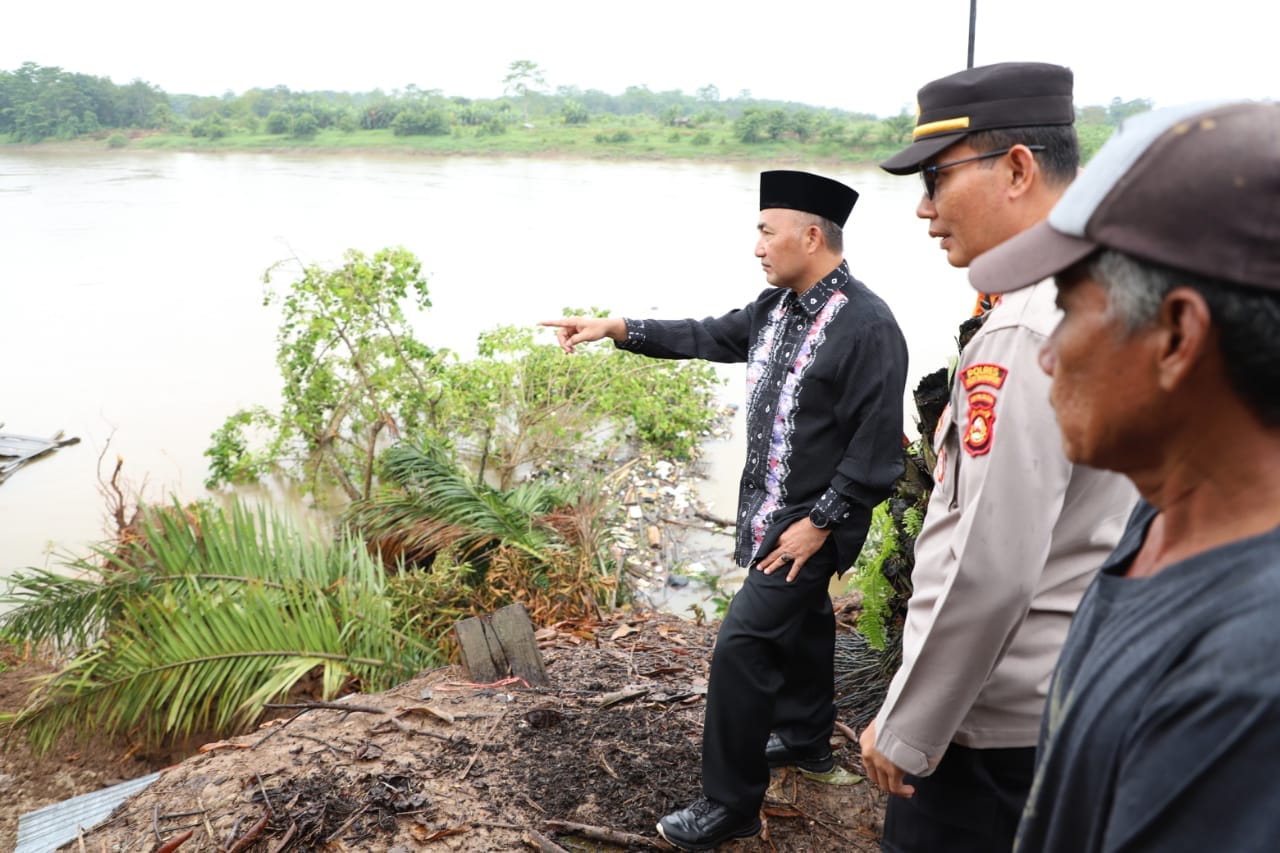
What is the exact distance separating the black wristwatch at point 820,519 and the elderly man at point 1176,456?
1589 mm

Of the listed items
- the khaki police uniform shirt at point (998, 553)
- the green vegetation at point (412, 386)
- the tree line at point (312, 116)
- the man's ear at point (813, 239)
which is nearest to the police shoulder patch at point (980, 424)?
the khaki police uniform shirt at point (998, 553)

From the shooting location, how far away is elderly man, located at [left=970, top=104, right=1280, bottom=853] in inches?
32.0

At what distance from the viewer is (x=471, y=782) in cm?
298

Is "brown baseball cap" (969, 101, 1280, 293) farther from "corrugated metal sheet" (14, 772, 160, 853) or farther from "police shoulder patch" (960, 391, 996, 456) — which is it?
"corrugated metal sheet" (14, 772, 160, 853)

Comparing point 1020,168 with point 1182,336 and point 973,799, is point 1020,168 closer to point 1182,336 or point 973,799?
point 1182,336

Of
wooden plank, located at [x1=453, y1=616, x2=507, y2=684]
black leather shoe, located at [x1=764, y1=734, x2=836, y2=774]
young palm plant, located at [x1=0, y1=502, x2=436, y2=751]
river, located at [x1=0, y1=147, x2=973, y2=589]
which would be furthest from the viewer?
river, located at [x1=0, y1=147, x2=973, y2=589]

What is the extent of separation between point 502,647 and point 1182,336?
3.15 meters

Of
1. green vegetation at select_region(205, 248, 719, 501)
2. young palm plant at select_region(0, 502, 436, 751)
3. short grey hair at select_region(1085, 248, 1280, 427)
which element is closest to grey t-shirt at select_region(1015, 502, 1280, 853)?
short grey hair at select_region(1085, 248, 1280, 427)

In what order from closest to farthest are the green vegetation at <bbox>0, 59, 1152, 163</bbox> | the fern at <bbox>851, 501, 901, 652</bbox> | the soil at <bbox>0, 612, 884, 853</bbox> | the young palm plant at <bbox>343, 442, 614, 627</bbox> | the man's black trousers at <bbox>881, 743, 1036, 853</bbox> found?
the man's black trousers at <bbox>881, 743, 1036, 853</bbox> < the soil at <bbox>0, 612, 884, 853</bbox> < the fern at <bbox>851, 501, 901, 652</bbox> < the young palm plant at <bbox>343, 442, 614, 627</bbox> < the green vegetation at <bbox>0, 59, 1152, 163</bbox>

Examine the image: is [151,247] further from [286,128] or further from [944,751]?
[944,751]

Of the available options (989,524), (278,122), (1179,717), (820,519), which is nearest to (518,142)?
(278,122)

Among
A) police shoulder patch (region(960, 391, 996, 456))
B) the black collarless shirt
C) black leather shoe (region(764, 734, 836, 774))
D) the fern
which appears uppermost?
police shoulder patch (region(960, 391, 996, 456))

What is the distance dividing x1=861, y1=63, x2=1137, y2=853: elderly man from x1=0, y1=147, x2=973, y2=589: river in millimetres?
6172

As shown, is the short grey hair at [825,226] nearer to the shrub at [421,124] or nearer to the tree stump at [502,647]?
the tree stump at [502,647]
